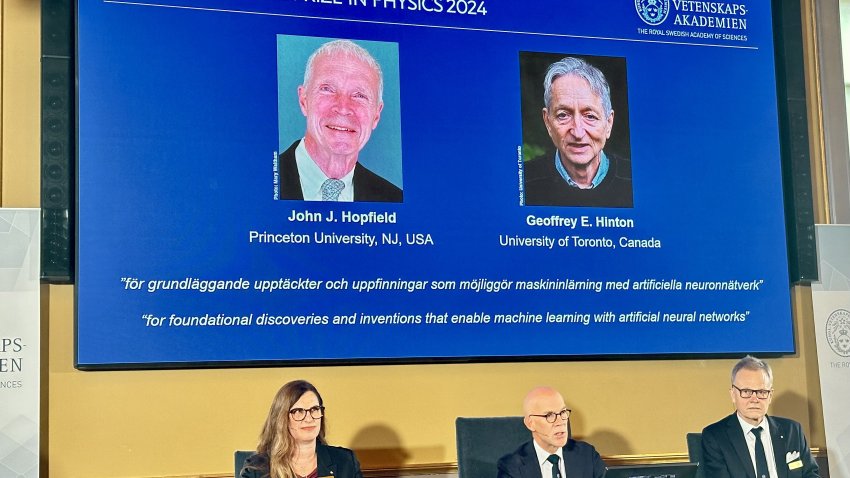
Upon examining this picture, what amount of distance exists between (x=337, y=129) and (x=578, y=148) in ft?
4.02

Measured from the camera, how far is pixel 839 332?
566 cm

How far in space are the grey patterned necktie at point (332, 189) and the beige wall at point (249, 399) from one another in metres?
0.79

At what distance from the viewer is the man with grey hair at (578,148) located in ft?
17.7

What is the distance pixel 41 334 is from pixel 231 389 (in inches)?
33.3

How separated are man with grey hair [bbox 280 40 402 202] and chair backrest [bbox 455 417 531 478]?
133 cm

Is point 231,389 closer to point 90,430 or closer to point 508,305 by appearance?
point 90,430

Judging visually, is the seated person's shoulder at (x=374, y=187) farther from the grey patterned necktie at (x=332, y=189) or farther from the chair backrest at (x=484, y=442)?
the chair backrest at (x=484, y=442)

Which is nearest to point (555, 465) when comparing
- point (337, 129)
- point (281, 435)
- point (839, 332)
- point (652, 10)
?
point (281, 435)

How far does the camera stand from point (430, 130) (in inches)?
206

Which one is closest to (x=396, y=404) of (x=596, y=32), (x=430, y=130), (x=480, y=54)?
(x=430, y=130)

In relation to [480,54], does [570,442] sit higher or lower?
lower

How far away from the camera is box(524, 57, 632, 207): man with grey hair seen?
5391mm

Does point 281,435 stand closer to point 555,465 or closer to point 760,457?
point 555,465

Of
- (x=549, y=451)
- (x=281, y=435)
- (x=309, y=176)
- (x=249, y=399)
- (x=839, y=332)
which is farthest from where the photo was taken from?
(x=839, y=332)
